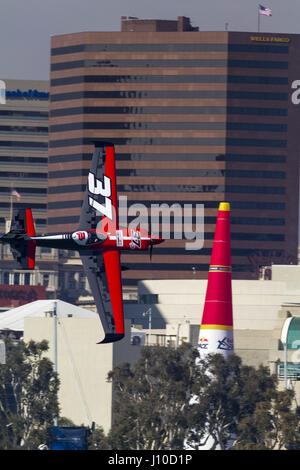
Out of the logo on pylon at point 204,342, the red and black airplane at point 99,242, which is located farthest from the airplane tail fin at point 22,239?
the logo on pylon at point 204,342

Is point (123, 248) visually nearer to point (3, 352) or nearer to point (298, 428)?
point (298, 428)

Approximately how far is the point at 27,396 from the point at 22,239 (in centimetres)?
4287

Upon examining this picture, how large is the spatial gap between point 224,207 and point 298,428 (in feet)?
76.8

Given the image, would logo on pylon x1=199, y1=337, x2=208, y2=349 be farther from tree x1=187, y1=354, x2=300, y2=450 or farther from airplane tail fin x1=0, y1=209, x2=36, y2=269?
airplane tail fin x1=0, y1=209, x2=36, y2=269

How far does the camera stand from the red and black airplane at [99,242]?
6831 cm

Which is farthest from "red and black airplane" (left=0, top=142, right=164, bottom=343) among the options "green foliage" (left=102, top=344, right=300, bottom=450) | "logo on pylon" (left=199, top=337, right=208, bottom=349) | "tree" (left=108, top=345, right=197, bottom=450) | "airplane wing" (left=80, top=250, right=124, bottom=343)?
"logo on pylon" (left=199, top=337, right=208, bottom=349)

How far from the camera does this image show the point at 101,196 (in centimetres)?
7150

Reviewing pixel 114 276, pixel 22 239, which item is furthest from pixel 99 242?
pixel 22 239

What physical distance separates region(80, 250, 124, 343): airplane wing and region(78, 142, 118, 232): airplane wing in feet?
5.97

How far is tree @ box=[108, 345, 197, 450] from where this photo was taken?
97250 millimetres

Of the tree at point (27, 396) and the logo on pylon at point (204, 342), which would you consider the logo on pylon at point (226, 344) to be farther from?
the tree at point (27, 396)

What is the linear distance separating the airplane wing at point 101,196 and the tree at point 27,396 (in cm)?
3473
